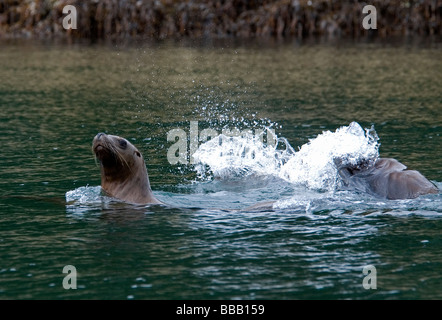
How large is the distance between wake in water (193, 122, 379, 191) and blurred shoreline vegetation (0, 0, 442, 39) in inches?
1294

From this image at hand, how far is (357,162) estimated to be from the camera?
13.0m

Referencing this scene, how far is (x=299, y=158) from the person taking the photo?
46.2 feet

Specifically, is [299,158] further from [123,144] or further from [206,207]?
[123,144]

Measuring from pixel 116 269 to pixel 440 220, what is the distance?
14.5ft

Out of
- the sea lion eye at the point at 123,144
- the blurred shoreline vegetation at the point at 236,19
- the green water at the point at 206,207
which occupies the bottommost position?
the green water at the point at 206,207

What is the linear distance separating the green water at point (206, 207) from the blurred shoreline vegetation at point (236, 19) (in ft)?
64.7

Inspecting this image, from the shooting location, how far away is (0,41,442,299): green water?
914cm

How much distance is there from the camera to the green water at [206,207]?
9.14 meters

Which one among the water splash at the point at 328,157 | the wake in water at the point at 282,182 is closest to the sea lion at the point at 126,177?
the wake in water at the point at 282,182

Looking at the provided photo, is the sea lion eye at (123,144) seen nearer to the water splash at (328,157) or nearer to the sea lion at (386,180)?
the water splash at (328,157)

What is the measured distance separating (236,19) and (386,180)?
131ft

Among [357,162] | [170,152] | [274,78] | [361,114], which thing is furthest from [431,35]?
[357,162]

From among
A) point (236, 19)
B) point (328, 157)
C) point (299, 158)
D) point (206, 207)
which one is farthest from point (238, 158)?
point (236, 19)
